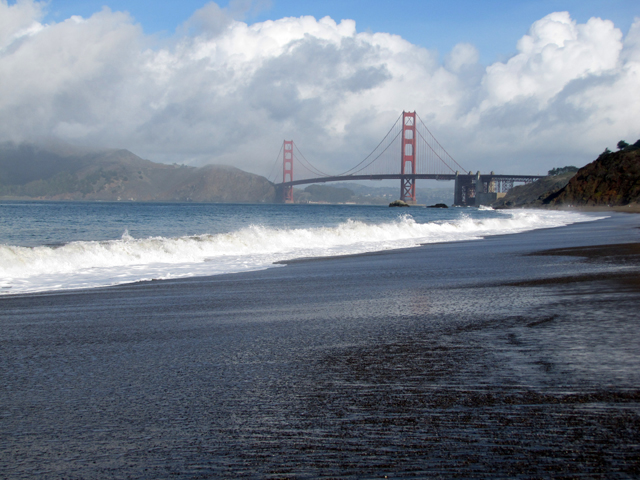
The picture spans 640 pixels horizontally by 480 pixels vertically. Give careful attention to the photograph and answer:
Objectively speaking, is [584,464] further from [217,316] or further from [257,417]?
[217,316]

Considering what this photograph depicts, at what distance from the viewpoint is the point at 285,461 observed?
7.79 feet

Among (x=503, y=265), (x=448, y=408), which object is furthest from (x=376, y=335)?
(x=503, y=265)

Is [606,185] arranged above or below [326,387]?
above

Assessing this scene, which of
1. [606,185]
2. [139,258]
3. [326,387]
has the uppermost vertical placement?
[606,185]

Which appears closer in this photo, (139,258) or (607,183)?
(139,258)

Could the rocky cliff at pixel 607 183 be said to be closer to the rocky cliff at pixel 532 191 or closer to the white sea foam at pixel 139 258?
the rocky cliff at pixel 532 191

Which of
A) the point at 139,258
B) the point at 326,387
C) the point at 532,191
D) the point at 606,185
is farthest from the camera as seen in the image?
the point at 532,191

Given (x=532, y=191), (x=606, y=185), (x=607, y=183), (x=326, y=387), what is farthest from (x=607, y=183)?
(x=326, y=387)

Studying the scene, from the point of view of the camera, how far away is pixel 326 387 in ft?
11.0

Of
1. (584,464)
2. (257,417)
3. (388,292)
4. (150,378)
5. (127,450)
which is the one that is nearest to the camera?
(584,464)

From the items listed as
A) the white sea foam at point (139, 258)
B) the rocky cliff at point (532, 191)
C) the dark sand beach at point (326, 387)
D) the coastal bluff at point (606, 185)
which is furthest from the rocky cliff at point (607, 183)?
the dark sand beach at point (326, 387)

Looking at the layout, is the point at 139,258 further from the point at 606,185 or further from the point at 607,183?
the point at 607,183

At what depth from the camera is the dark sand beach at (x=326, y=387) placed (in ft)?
7.81

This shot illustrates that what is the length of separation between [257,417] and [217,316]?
3.14 meters
